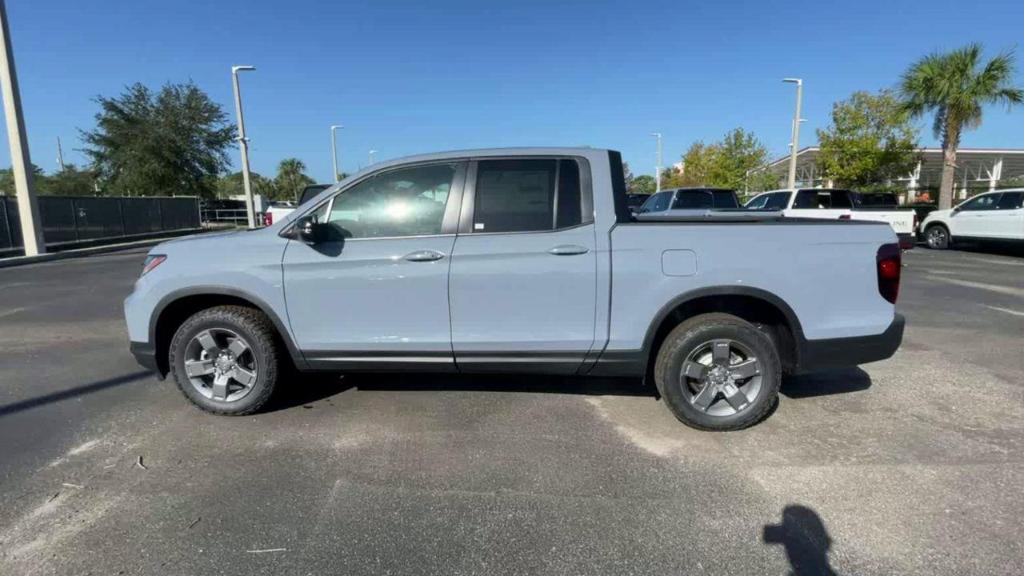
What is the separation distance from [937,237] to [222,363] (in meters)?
19.2

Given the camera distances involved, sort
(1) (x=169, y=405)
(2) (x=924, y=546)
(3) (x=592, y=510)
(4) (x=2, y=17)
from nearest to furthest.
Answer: (2) (x=924, y=546) → (3) (x=592, y=510) → (1) (x=169, y=405) → (4) (x=2, y=17)

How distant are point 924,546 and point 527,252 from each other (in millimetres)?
2522

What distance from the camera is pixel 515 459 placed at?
3320 millimetres

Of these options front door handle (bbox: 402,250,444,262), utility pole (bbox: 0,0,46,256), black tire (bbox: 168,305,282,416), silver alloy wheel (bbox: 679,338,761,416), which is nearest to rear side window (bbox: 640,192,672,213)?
silver alloy wheel (bbox: 679,338,761,416)

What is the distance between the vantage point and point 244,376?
3926 mm

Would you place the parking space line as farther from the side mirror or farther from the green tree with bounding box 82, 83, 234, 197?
the green tree with bounding box 82, 83, 234, 197

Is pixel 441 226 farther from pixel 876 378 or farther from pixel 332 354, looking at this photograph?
pixel 876 378

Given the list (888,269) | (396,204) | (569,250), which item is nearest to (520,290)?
(569,250)

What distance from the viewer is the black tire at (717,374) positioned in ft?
11.5

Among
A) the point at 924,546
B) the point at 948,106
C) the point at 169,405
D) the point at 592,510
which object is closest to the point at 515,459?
the point at 592,510

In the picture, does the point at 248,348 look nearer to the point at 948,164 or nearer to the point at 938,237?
the point at 938,237

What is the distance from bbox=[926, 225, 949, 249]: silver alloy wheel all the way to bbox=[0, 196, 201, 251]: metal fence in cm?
2700

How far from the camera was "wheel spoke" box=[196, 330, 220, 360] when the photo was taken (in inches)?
151

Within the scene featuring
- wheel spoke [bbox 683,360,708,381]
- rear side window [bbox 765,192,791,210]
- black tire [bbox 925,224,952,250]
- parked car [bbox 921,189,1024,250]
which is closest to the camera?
wheel spoke [bbox 683,360,708,381]
